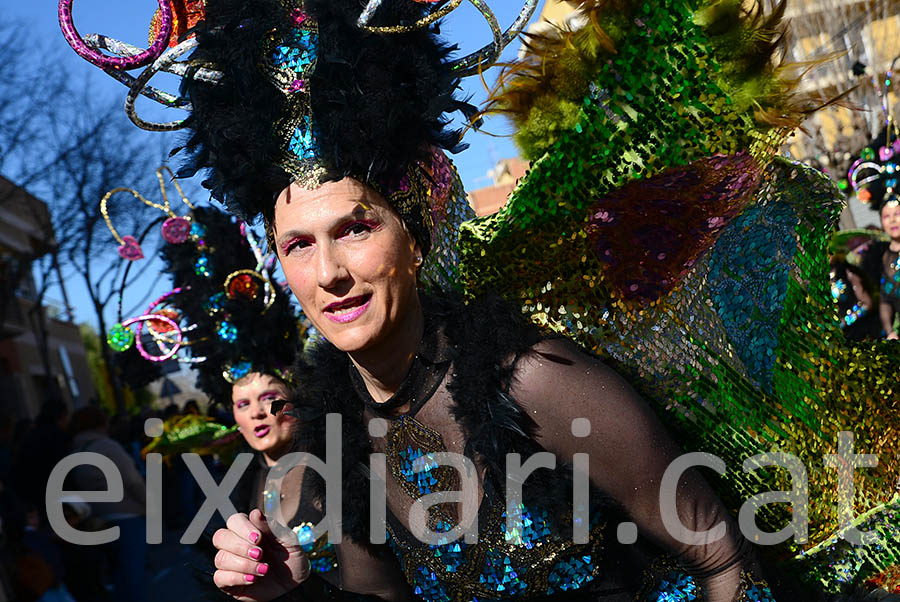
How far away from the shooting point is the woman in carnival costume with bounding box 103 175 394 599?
163 inches

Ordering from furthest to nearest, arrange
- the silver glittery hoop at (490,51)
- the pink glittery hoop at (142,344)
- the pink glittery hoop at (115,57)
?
1. the pink glittery hoop at (142,344)
2. the pink glittery hoop at (115,57)
3. the silver glittery hoop at (490,51)

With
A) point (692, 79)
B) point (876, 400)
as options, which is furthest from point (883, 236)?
point (692, 79)

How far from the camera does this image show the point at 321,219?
1905 millimetres

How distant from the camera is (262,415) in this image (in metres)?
4.11

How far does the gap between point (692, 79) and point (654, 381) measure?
0.65 metres

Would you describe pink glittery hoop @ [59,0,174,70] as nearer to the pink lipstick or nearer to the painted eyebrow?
the painted eyebrow

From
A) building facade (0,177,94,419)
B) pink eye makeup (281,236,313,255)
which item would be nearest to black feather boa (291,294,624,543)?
pink eye makeup (281,236,313,255)

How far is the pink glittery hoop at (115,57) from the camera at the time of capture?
1.98m

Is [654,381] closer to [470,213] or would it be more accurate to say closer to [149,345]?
[470,213]

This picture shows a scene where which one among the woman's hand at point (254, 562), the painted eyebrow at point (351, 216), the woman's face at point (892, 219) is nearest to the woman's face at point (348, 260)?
the painted eyebrow at point (351, 216)

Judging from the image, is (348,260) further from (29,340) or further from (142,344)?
(29,340)

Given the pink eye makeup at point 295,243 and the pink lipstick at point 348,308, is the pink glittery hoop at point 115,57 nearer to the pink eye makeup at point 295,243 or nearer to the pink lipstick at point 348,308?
the pink eye makeup at point 295,243

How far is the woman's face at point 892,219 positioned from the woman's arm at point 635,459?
466 cm

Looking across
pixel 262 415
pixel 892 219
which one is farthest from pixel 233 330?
pixel 892 219
